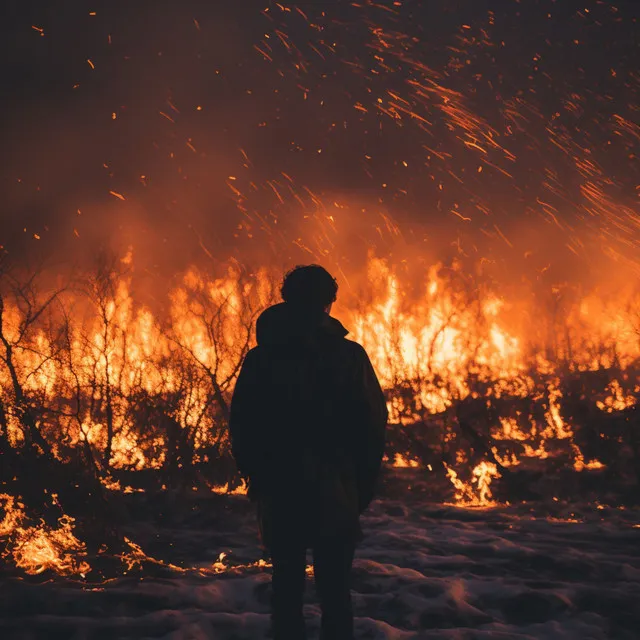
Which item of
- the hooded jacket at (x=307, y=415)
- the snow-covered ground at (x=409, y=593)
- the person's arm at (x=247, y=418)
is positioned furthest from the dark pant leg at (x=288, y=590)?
the snow-covered ground at (x=409, y=593)

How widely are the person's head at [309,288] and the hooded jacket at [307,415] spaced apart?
5 cm

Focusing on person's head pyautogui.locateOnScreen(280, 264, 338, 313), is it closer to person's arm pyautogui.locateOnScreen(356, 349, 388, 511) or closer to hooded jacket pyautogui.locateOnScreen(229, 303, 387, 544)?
hooded jacket pyautogui.locateOnScreen(229, 303, 387, 544)

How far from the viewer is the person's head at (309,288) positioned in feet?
9.09

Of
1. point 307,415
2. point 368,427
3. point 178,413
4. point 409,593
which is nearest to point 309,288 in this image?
point 307,415

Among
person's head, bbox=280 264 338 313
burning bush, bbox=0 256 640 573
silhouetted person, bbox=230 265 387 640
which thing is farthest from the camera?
burning bush, bbox=0 256 640 573

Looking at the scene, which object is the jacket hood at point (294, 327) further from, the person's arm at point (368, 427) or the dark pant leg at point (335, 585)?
the dark pant leg at point (335, 585)

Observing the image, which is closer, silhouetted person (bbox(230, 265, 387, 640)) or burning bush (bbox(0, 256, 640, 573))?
silhouetted person (bbox(230, 265, 387, 640))

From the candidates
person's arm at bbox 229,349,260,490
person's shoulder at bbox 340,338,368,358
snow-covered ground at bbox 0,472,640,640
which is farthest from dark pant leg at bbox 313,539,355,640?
snow-covered ground at bbox 0,472,640,640

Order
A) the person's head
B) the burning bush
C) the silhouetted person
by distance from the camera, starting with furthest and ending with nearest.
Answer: the burning bush → the person's head → the silhouetted person

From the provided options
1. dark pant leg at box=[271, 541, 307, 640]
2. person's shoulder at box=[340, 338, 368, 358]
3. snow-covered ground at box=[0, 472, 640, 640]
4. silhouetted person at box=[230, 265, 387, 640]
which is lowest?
snow-covered ground at box=[0, 472, 640, 640]

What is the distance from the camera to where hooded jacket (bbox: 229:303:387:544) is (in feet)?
8.59

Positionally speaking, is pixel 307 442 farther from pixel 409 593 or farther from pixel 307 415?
pixel 409 593

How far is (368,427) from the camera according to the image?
2693mm

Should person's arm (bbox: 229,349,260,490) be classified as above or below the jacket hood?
below
